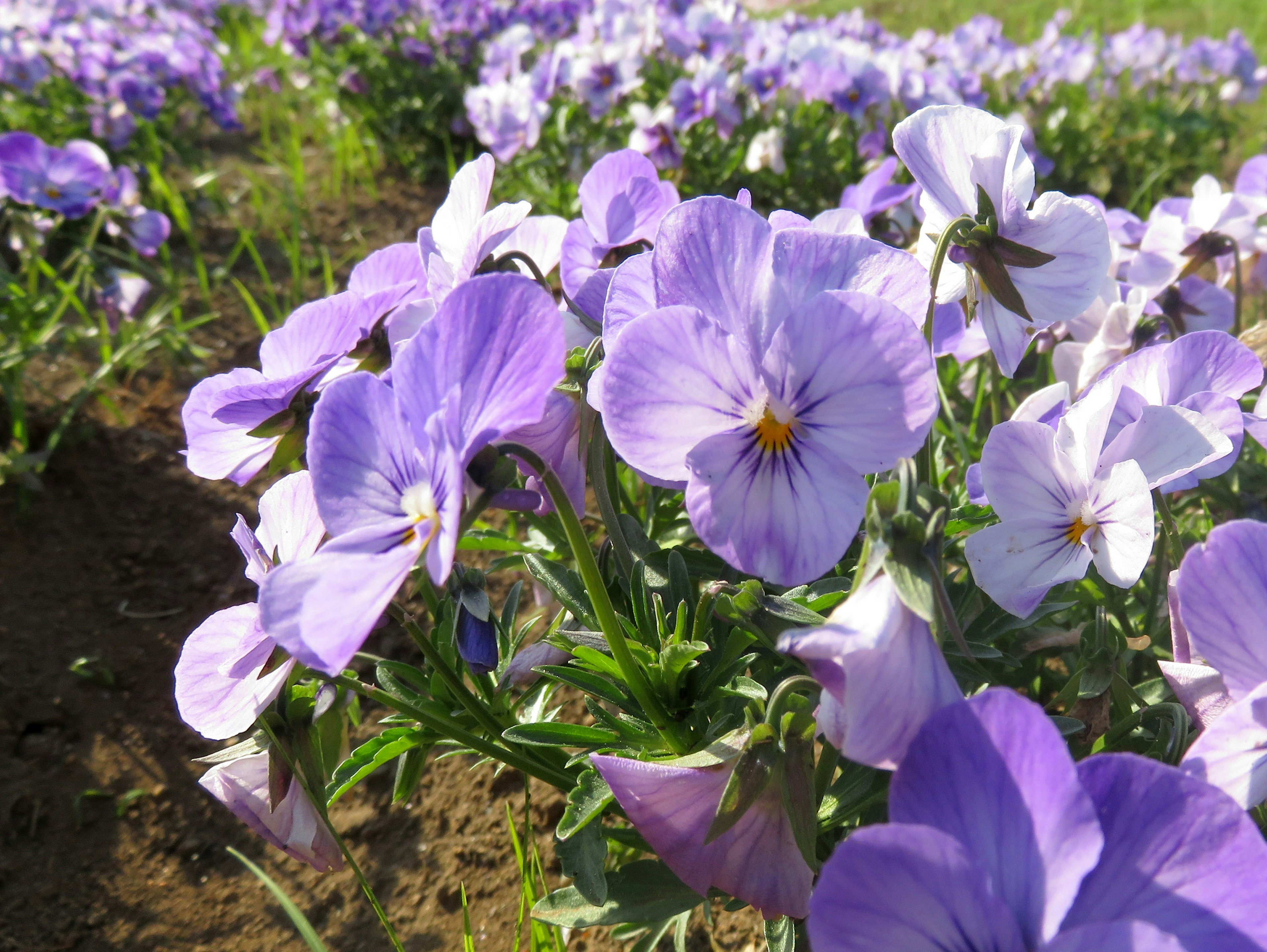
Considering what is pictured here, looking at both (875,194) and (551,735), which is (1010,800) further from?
(875,194)

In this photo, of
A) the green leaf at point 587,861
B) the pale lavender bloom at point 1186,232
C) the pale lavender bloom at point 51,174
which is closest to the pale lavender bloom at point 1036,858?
the green leaf at point 587,861

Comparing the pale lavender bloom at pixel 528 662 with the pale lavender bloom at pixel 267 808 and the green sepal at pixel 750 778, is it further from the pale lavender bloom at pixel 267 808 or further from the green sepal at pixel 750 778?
the green sepal at pixel 750 778

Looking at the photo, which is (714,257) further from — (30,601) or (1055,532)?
(30,601)

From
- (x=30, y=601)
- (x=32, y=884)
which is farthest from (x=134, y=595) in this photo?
(x=32, y=884)

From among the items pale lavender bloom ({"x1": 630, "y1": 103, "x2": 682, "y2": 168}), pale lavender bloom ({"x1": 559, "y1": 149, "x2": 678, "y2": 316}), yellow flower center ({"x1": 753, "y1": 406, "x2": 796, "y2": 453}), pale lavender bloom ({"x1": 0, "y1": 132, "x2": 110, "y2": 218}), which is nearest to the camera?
yellow flower center ({"x1": 753, "y1": 406, "x2": 796, "y2": 453})

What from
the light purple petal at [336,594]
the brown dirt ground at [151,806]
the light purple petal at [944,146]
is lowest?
the brown dirt ground at [151,806]

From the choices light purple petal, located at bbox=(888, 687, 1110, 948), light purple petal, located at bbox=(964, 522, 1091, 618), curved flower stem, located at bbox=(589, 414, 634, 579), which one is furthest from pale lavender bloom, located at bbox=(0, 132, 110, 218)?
light purple petal, located at bbox=(888, 687, 1110, 948)

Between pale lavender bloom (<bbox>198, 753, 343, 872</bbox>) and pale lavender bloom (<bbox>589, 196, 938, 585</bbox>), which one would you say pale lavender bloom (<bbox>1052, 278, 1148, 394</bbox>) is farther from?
pale lavender bloom (<bbox>198, 753, 343, 872</bbox>)
